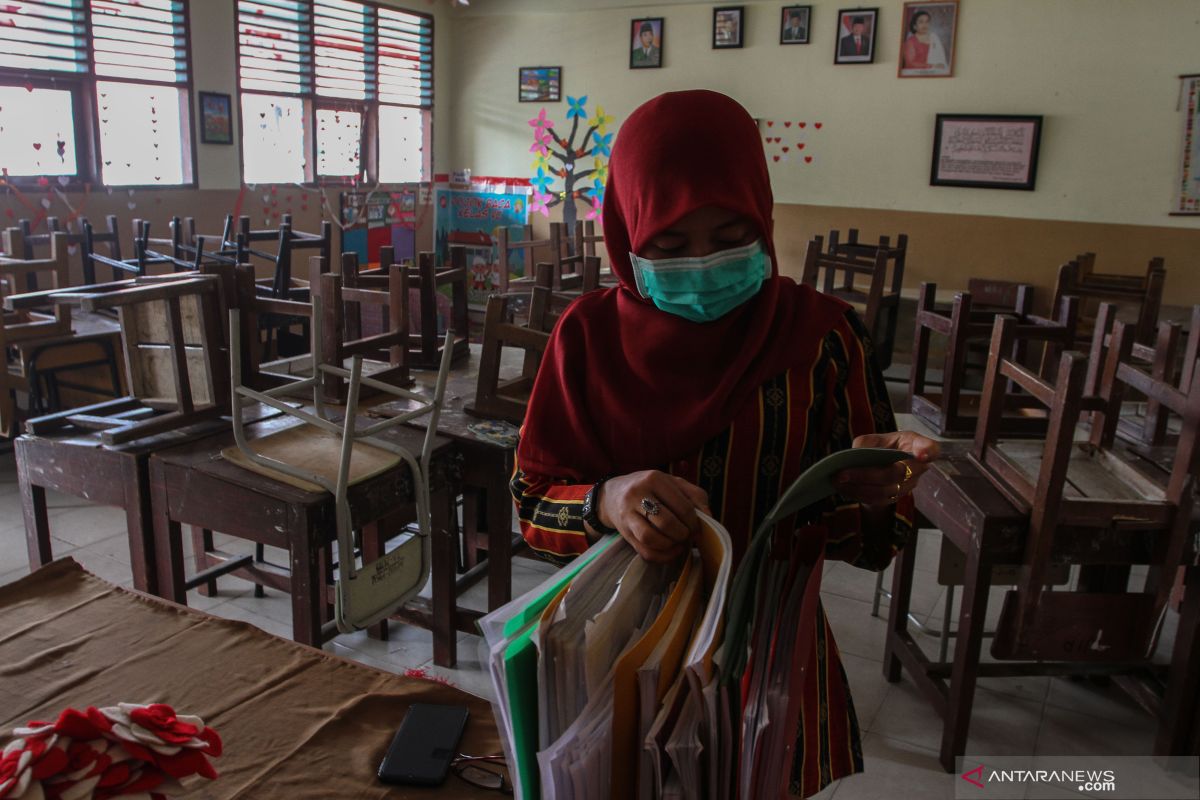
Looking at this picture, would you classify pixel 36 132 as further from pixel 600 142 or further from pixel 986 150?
pixel 986 150

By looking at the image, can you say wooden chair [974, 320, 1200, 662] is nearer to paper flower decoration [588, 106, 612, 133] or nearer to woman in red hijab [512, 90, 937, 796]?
woman in red hijab [512, 90, 937, 796]

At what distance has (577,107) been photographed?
7.15m

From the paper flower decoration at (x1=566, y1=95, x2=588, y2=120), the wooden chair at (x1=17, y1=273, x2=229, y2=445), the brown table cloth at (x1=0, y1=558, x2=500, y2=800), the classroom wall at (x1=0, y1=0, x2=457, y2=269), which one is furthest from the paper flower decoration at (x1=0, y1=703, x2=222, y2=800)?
the paper flower decoration at (x1=566, y1=95, x2=588, y2=120)

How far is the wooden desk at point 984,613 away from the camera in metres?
1.87

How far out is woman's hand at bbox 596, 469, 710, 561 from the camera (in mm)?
725

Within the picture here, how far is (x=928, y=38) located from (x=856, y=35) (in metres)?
0.47

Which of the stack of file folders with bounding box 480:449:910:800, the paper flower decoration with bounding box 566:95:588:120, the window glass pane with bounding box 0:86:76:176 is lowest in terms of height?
the stack of file folders with bounding box 480:449:910:800

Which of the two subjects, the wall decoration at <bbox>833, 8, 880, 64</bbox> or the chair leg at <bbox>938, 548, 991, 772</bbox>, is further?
the wall decoration at <bbox>833, 8, 880, 64</bbox>

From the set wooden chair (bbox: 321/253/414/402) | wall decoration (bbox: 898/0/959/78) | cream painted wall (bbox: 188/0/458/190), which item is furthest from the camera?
wall decoration (bbox: 898/0/959/78)

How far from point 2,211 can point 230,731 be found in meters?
4.90

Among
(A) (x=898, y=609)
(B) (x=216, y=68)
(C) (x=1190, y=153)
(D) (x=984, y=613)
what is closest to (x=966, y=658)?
(D) (x=984, y=613)

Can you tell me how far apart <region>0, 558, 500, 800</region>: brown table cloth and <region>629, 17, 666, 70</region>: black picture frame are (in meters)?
6.40

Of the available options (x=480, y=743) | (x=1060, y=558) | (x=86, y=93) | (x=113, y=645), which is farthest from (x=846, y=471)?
(x=86, y=93)

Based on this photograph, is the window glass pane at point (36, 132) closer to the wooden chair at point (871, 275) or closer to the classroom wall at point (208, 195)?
the classroom wall at point (208, 195)
